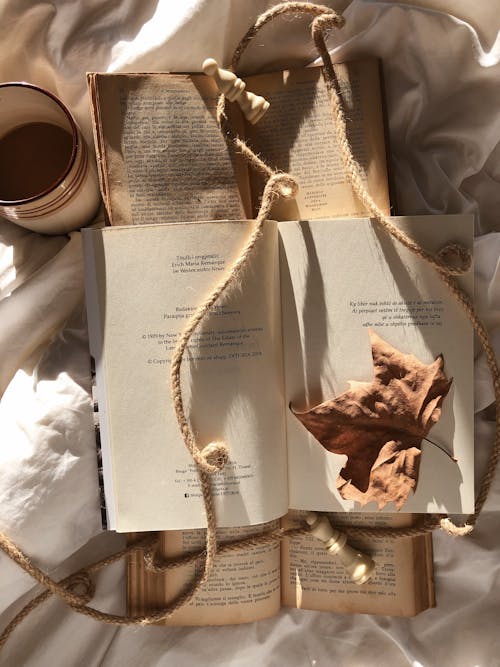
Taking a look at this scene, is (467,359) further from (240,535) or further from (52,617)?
(52,617)

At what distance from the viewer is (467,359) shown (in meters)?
0.73

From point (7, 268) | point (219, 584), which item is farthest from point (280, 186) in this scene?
point (219, 584)

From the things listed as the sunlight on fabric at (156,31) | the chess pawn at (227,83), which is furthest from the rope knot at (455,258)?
the sunlight on fabric at (156,31)

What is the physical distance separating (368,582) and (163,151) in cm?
57

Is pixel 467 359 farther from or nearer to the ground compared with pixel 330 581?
farther from the ground

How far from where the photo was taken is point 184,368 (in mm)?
711

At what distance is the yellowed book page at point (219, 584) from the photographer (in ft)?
2.56

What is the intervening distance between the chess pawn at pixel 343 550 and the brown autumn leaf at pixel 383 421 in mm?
59

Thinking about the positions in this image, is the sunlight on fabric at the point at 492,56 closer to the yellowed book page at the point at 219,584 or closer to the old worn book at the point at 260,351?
the old worn book at the point at 260,351

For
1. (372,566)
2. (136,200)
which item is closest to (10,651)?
(372,566)

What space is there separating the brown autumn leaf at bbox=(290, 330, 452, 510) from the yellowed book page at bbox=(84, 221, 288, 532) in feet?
0.22

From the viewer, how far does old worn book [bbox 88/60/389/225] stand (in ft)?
2.38

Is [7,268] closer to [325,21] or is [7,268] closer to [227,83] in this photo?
[227,83]

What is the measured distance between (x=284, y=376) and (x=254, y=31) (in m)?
0.39
